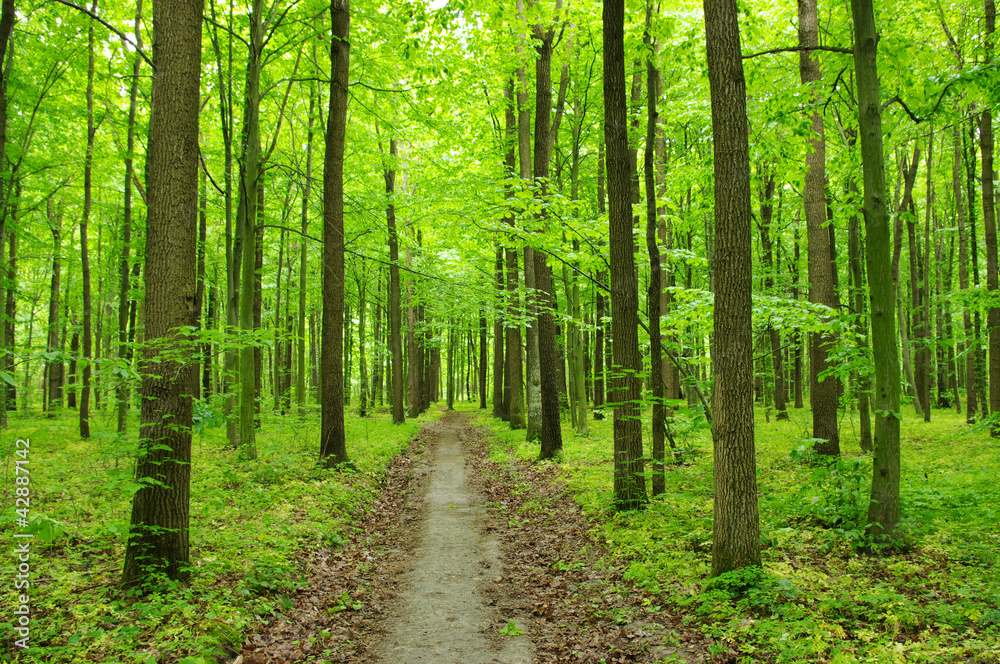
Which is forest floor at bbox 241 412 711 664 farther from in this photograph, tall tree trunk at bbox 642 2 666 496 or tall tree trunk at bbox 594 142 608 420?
tall tree trunk at bbox 594 142 608 420

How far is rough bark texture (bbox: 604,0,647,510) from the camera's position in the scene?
7262 millimetres

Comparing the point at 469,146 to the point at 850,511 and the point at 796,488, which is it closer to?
the point at 796,488

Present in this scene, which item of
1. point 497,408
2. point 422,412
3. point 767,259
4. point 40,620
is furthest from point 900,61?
point 422,412

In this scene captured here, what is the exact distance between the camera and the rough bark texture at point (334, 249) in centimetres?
1034

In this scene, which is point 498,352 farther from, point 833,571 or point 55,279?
point 833,571

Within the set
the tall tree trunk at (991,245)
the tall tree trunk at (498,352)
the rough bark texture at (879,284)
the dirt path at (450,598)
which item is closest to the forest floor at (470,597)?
the dirt path at (450,598)

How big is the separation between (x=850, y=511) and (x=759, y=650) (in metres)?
2.78

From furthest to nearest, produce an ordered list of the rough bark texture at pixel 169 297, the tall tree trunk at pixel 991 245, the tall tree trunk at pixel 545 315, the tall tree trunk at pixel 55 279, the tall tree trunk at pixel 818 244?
the tall tree trunk at pixel 55 279, the tall tree trunk at pixel 545 315, the tall tree trunk at pixel 991 245, the tall tree trunk at pixel 818 244, the rough bark texture at pixel 169 297

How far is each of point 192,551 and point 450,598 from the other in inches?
117

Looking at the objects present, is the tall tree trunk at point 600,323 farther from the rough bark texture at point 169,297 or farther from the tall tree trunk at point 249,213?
the rough bark texture at point 169,297

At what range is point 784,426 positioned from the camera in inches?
642

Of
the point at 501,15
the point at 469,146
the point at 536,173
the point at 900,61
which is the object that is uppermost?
the point at 469,146

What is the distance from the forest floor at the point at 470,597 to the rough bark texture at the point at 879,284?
277cm

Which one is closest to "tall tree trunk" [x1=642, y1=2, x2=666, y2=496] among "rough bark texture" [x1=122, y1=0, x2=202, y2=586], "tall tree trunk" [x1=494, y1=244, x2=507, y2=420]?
"rough bark texture" [x1=122, y1=0, x2=202, y2=586]
